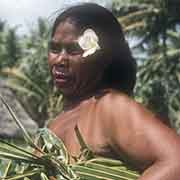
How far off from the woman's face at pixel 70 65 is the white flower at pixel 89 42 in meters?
0.01

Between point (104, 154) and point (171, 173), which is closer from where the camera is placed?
point (171, 173)

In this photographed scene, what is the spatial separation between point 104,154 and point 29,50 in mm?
31928

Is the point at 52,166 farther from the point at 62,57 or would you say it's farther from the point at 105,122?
the point at 62,57

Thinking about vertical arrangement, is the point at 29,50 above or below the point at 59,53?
below

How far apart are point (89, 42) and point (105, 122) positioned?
270mm

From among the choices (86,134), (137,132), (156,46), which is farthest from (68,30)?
(156,46)

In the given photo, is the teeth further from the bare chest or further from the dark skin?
the bare chest

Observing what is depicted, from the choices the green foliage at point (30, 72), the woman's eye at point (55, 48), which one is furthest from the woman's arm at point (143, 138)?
the green foliage at point (30, 72)

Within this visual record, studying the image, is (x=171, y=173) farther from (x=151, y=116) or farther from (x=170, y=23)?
(x=170, y=23)

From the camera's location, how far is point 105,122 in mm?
1954

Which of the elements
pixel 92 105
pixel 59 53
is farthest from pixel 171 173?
pixel 59 53

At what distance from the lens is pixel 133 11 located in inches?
1009

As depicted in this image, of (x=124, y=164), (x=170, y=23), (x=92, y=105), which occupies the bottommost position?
(x=170, y=23)

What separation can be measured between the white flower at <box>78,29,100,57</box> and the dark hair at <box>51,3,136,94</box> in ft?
0.05
